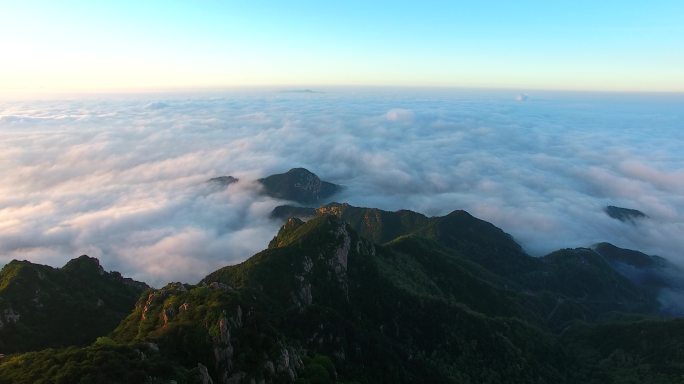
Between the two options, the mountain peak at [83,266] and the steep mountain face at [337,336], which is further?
the mountain peak at [83,266]

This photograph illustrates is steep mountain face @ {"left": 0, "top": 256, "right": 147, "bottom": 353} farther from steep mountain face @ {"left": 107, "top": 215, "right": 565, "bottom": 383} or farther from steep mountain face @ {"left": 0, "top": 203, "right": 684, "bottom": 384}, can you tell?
steep mountain face @ {"left": 107, "top": 215, "right": 565, "bottom": 383}

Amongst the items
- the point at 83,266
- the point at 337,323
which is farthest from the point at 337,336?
the point at 83,266

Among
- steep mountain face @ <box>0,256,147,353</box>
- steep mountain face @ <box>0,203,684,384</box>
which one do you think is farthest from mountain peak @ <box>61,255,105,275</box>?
steep mountain face @ <box>0,203,684,384</box>

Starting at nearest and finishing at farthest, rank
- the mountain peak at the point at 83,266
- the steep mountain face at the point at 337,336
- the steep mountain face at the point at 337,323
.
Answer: the steep mountain face at the point at 337,336, the steep mountain face at the point at 337,323, the mountain peak at the point at 83,266

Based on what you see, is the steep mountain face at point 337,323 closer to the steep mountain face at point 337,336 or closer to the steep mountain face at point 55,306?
the steep mountain face at point 337,336

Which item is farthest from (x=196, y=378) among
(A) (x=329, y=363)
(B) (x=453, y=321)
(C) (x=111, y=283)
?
(B) (x=453, y=321)

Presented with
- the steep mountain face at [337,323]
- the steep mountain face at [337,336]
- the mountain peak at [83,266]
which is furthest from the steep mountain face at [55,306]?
the steep mountain face at [337,323]

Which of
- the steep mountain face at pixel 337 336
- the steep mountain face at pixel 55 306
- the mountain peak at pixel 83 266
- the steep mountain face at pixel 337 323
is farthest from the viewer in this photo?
the mountain peak at pixel 83 266

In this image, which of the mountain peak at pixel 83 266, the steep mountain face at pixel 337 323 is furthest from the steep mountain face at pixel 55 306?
the steep mountain face at pixel 337 323

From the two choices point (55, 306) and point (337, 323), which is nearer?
point (55, 306)

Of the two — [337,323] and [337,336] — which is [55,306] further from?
[337,336]
